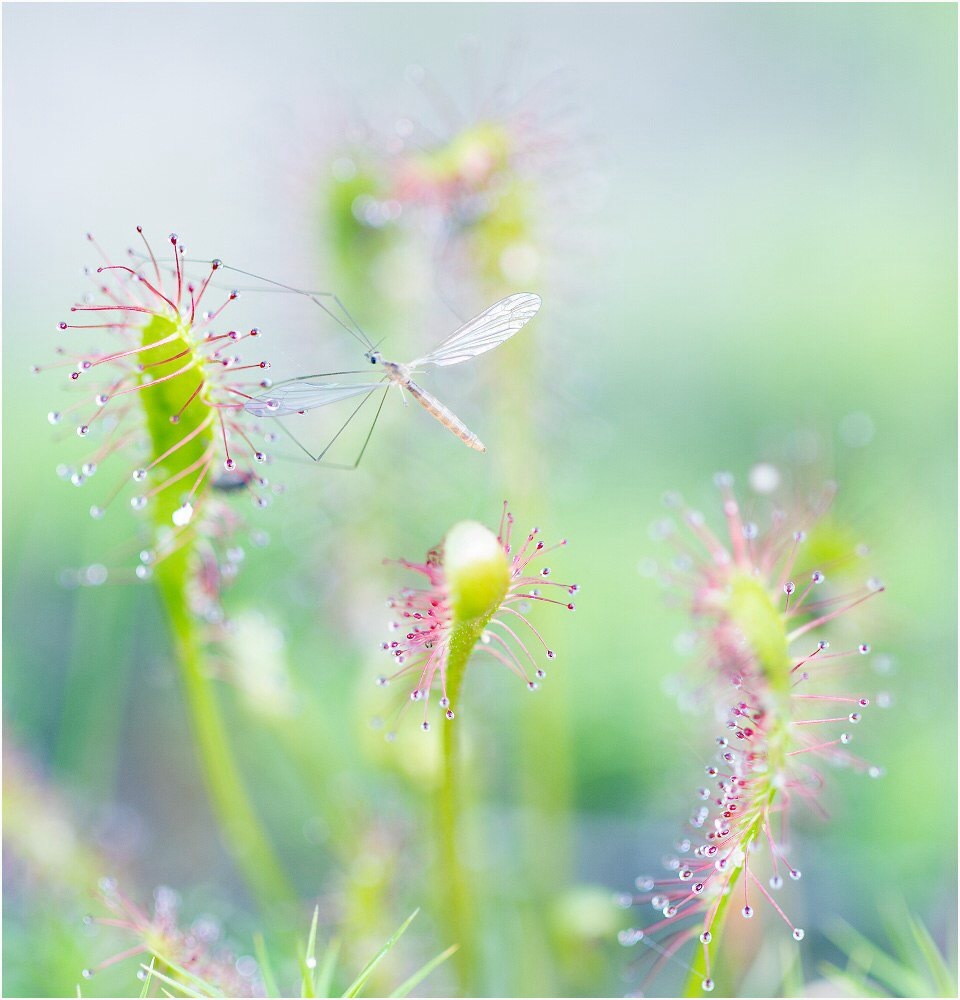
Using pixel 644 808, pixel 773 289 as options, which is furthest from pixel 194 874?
pixel 773 289

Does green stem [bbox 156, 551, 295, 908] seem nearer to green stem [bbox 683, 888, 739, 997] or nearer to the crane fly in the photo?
the crane fly

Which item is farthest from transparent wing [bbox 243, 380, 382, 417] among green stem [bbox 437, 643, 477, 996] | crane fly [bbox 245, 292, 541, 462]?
green stem [bbox 437, 643, 477, 996]

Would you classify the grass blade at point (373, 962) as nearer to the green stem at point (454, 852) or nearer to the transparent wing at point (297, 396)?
the green stem at point (454, 852)

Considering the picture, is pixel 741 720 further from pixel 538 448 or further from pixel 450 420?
pixel 538 448

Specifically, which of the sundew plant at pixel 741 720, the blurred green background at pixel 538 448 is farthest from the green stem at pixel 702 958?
the blurred green background at pixel 538 448

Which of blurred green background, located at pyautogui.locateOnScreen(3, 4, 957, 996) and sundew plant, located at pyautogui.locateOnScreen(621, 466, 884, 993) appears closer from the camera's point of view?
sundew plant, located at pyautogui.locateOnScreen(621, 466, 884, 993)

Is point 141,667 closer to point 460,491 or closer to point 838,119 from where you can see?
point 460,491

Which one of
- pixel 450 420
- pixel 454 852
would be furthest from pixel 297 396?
pixel 454 852
